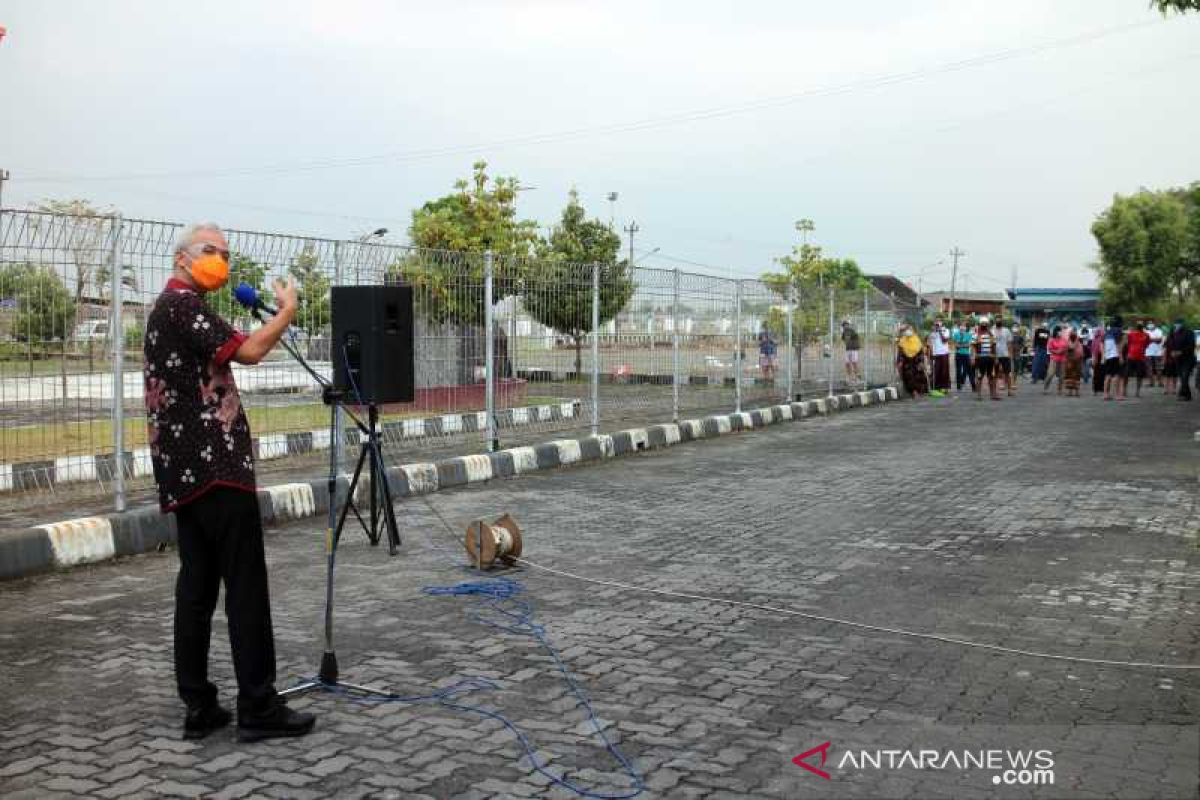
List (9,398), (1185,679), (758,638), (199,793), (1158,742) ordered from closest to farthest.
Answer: (199,793) < (1158,742) < (1185,679) < (758,638) < (9,398)

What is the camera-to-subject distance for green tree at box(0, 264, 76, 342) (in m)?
8.90

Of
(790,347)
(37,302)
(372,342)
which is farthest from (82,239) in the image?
(790,347)

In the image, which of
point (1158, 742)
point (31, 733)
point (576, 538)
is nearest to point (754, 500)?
point (576, 538)

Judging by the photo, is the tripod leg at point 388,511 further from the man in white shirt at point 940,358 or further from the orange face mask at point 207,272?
the man in white shirt at point 940,358

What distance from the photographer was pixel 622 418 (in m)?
17.1

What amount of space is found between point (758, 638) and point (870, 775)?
200 centimetres

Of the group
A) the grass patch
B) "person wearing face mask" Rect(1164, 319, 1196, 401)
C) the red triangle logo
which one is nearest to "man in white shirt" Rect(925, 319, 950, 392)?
"person wearing face mask" Rect(1164, 319, 1196, 401)

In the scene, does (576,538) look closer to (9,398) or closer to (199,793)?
(9,398)

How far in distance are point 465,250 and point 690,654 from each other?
2477 cm

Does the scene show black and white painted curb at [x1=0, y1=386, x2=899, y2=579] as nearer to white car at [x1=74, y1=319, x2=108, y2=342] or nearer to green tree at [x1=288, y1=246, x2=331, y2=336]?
white car at [x1=74, y1=319, x2=108, y2=342]

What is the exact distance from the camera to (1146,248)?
76812mm

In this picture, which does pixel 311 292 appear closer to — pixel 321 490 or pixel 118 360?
pixel 321 490

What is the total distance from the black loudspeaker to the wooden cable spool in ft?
3.48

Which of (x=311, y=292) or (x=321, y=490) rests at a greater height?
(x=311, y=292)
